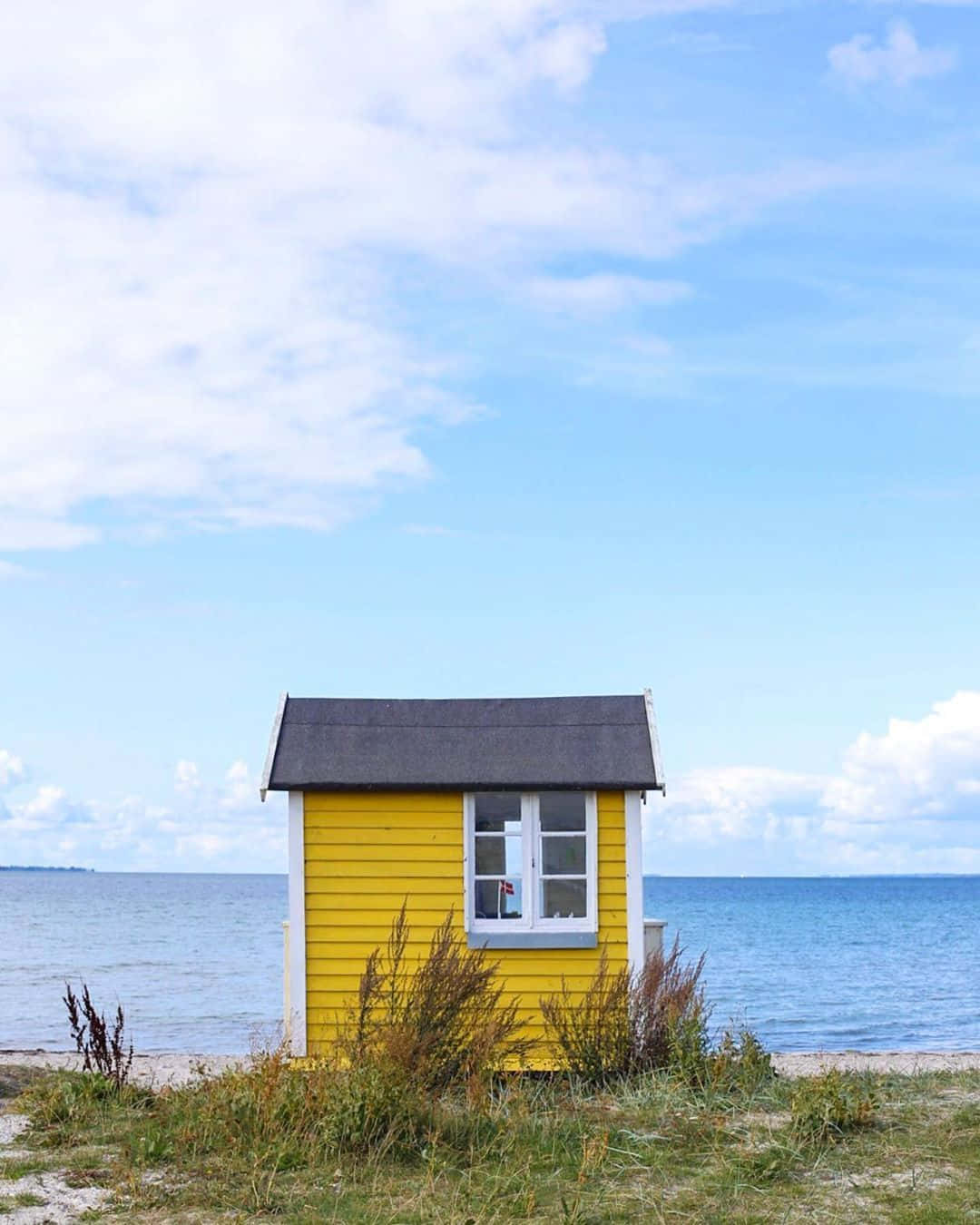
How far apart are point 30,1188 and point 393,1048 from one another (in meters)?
2.27

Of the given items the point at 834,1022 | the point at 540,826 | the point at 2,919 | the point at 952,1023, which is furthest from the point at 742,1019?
the point at 2,919

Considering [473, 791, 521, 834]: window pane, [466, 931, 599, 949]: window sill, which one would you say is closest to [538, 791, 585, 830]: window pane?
[473, 791, 521, 834]: window pane

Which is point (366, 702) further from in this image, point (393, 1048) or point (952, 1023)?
point (952, 1023)

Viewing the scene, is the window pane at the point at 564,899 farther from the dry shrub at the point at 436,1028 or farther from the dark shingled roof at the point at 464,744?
the dry shrub at the point at 436,1028

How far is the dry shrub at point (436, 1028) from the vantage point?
9.07 meters

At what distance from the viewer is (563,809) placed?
12203 mm

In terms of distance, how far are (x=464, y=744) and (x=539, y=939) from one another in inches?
71.3

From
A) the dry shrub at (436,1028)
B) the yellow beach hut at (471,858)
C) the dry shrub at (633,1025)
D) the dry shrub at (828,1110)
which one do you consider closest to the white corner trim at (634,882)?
the yellow beach hut at (471,858)

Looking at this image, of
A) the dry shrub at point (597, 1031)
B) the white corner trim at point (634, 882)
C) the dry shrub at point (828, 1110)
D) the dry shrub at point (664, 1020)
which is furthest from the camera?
the white corner trim at point (634, 882)

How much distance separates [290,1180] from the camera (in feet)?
25.7

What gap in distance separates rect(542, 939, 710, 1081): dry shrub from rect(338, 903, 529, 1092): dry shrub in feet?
2.45

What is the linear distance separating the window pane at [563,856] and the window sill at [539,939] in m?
0.51

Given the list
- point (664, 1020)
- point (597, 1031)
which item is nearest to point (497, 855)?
point (597, 1031)

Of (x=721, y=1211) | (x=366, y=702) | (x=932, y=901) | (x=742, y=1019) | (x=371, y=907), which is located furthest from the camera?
(x=932, y=901)
